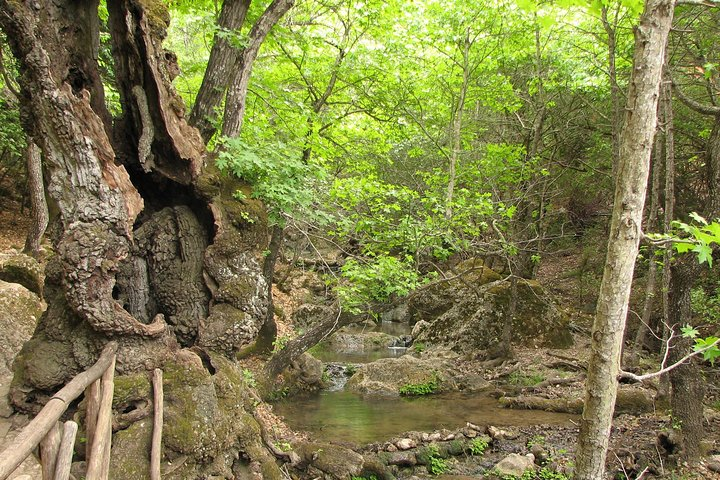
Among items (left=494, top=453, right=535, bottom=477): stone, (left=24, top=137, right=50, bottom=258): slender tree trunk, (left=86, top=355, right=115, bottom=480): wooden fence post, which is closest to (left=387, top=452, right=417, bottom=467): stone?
(left=494, top=453, right=535, bottom=477): stone

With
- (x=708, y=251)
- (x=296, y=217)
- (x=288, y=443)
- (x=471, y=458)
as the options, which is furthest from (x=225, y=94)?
(x=471, y=458)

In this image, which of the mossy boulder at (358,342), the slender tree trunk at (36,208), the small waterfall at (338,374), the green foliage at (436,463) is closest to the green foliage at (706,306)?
the green foliage at (436,463)

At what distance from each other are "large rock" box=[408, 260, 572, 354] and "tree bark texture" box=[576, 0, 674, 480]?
10.1 m

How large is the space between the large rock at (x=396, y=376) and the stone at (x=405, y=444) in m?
3.11

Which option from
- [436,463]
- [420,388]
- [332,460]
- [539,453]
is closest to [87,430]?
[332,460]

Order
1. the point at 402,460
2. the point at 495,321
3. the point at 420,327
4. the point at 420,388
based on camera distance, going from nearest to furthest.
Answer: the point at 402,460 → the point at 420,388 → the point at 495,321 → the point at 420,327

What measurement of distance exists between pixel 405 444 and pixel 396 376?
12.1 feet

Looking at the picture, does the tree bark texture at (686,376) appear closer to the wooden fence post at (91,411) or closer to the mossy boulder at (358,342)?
the wooden fence post at (91,411)

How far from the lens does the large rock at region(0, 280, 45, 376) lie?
19.3 ft

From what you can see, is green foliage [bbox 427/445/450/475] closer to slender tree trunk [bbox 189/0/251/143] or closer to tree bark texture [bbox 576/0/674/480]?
tree bark texture [bbox 576/0/674/480]

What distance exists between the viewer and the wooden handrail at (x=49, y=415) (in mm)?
2751

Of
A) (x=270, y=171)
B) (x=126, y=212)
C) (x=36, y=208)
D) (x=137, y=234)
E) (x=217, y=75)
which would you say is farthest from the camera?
(x=36, y=208)

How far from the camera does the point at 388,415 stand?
918 centimetres

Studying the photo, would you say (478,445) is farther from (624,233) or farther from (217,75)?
(217,75)
